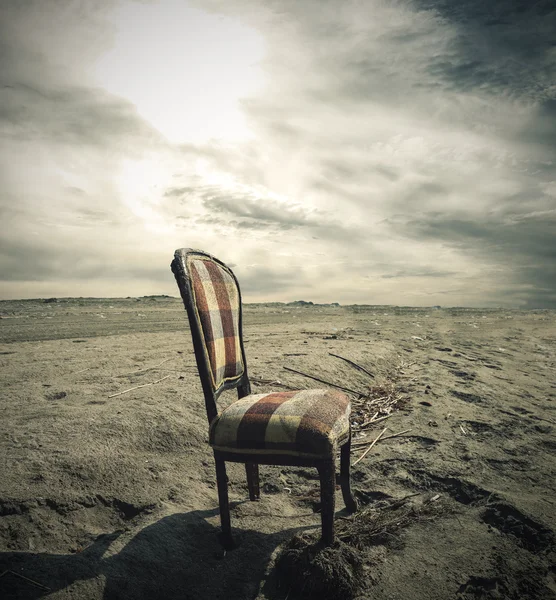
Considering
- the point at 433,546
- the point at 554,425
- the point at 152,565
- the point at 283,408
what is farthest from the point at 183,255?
the point at 554,425

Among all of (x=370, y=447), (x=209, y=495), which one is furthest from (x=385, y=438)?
(x=209, y=495)

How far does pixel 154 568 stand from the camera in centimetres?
175

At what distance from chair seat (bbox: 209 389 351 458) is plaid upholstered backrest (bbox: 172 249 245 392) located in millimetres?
271

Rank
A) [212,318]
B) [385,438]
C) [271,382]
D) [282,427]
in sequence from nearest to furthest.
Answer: [282,427] < [212,318] < [385,438] < [271,382]

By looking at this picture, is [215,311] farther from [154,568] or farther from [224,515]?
[154,568]

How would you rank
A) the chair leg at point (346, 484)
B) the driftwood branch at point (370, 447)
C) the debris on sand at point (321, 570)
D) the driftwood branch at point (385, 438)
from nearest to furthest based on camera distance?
the debris on sand at point (321, 570) → the chair leg at point (346, 484) → the driftwood branch at point (370, 447) → the driftwood branch at point (385, 438)

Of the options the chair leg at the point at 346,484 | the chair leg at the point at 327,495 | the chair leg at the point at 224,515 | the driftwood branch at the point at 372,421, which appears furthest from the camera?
the driftwood branch at the point at 372,421

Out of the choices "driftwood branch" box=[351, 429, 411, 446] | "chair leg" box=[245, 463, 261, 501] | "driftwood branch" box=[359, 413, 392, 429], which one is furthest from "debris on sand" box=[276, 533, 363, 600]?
"driftwood branch" box=[359, 413, 392, 429]

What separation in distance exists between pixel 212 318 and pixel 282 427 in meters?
0.77

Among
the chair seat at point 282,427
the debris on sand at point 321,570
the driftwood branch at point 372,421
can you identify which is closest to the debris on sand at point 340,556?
the debris on sand at point 321,570

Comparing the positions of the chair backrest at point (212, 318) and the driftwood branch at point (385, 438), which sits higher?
the chair backrest at point (212, 318)

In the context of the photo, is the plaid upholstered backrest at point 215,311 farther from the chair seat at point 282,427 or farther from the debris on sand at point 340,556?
the debris on sand at point 340,556

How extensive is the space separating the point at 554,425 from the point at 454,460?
1.46 meters

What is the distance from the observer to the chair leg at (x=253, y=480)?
7.89 feet
